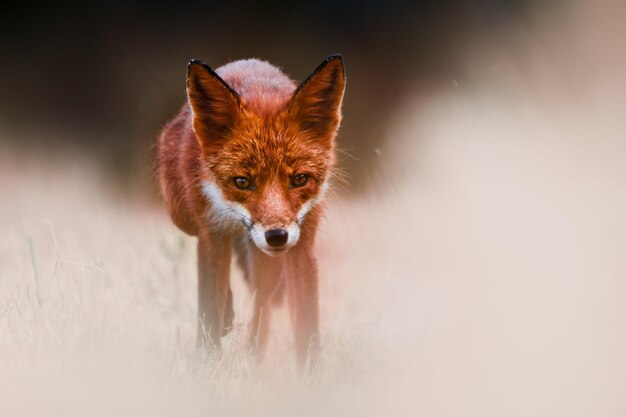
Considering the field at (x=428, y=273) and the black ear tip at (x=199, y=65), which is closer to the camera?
the black ear tip at (x=199, y=65)

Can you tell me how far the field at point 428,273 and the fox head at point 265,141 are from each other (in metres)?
0.28

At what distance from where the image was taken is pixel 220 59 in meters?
3.41

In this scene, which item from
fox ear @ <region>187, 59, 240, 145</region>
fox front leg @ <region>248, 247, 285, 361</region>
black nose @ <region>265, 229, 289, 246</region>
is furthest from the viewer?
fox front leg @ <region>248, 247, 285, 361</region>

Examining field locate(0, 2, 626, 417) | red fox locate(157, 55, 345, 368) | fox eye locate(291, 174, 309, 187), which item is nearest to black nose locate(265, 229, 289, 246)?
red fox locate(157, 55, 345, 368)

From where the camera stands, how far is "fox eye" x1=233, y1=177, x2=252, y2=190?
264 centimetres

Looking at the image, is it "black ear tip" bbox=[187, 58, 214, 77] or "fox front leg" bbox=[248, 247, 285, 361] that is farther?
"fox front leg" bbox=[248, 247, 285, 361]

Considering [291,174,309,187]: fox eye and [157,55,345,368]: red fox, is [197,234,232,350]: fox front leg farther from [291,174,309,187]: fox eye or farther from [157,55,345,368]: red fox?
[291,174,309,187]: fox eye

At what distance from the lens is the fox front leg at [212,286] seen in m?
2.93

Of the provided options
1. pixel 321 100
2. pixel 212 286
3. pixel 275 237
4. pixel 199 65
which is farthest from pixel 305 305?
pixel 199 65

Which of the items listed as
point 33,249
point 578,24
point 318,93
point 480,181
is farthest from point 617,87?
point 33,249

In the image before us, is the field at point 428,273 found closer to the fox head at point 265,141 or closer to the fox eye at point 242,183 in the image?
the fox head at point 265,141

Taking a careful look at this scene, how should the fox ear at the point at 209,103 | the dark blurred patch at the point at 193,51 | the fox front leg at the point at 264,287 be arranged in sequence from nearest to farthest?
the fox ear at the point at 209,103
the fox front leg at the point at 264,287
the dark blurred patch at the point at 193,51

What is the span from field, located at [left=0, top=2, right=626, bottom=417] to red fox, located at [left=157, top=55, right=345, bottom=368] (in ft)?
0.64

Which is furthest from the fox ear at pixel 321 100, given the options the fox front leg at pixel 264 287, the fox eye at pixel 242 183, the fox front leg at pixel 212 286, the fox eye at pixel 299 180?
the fox front leg at pixel 264 287
